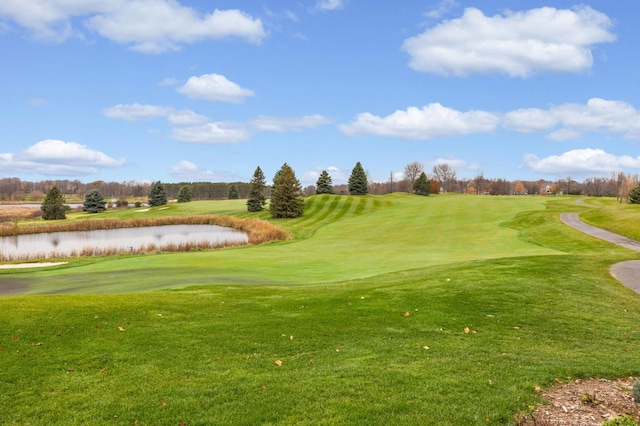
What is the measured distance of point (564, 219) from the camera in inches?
1800

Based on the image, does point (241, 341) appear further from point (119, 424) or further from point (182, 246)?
point (182, 246)

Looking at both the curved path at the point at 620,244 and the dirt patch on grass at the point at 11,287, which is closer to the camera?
the curved path at the point at 620,244

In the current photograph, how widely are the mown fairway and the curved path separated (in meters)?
A: 0.61

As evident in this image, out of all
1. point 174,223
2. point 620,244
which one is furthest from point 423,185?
point 620,244

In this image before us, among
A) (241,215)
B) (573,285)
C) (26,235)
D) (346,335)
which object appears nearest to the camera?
(346,335)

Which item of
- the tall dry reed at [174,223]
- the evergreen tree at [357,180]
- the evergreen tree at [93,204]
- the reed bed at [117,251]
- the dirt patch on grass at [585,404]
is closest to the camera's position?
the dirt patch on grass at [585,404]

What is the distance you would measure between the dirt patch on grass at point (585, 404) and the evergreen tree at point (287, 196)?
62.3 metres

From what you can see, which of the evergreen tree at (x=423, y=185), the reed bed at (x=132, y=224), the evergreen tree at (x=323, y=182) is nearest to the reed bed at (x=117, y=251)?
the reed bed at (x=132, y=224)

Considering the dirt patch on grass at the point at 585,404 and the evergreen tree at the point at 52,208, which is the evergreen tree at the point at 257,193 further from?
the dirt patch on grass at the point at 585,404

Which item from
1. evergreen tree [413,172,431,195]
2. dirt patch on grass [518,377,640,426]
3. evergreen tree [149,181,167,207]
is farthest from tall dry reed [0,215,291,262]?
evergreen tree [413,172,431,195]

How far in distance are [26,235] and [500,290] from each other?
65.7 meters

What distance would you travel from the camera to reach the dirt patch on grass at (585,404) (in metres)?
5.82

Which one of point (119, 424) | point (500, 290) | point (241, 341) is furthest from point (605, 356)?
point (119, 424)

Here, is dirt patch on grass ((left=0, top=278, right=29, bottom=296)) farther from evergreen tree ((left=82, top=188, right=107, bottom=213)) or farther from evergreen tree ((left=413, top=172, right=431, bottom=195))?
evergreen tree ((left=413, top=172, right=431, bottom=195))
